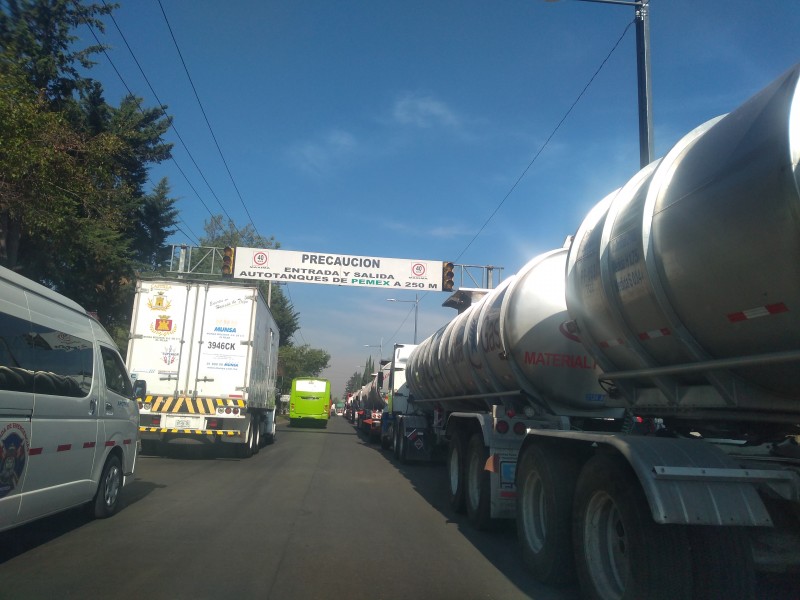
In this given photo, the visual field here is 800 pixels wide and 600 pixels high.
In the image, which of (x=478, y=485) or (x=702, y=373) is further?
(x=478, y=485)

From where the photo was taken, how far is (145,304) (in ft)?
47.5

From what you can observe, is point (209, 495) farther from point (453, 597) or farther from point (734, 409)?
point (734, 409)

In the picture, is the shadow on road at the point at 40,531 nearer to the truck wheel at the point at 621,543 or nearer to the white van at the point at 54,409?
the white van at the point at 54,409

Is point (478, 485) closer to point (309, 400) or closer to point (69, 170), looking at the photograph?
point (69, 170)

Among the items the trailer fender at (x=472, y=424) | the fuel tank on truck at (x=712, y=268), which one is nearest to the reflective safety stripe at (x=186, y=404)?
the trailer fender at (x=472, y=424)

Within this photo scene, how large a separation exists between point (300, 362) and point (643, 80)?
6007 cm

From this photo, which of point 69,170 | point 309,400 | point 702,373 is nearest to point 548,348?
point 702,373

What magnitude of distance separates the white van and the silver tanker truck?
4467 mm

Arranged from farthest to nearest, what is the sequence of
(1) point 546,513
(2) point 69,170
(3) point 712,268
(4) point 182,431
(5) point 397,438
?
(5) point 397,438, (4) point 182,431, (2) point 69,170, (1) point 546,513, (3) point 712,268

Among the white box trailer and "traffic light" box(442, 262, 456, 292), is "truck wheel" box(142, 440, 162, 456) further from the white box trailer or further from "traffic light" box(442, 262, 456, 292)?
"traffic light" box(442, 262, 456, 292)

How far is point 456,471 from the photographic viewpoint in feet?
30.8

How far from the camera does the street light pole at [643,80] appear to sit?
368 inches

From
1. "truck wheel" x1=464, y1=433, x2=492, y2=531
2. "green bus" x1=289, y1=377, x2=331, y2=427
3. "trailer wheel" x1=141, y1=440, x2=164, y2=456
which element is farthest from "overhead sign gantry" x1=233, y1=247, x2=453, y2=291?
"truck wheel" x1=464, y1=433, x2=492, y2=531

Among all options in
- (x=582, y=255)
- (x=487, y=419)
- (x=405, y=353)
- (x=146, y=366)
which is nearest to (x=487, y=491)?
(x=487, y=419)
